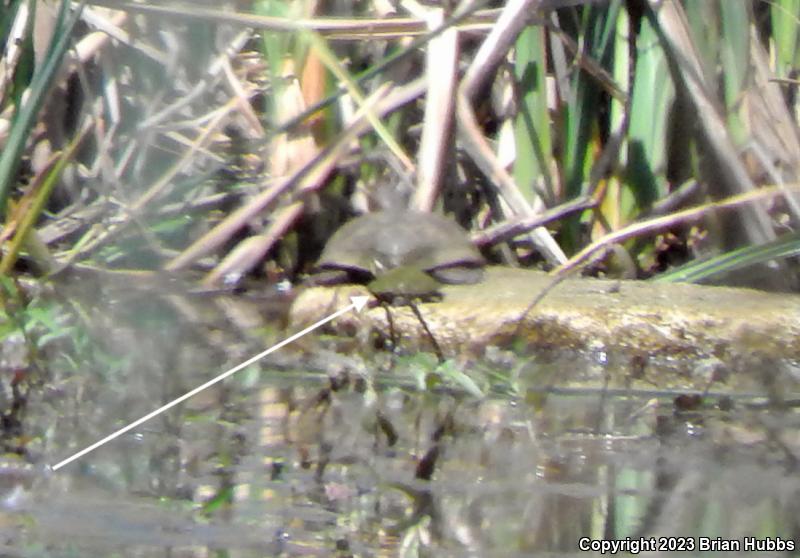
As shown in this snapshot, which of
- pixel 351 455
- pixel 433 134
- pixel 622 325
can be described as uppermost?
pixel 433 134

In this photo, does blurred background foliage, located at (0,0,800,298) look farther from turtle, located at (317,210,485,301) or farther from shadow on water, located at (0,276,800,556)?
shadow on water, located at (0,276,800,556)

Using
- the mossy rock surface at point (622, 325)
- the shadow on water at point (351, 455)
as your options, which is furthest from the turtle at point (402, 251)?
the shadow on water at point (351, 455)

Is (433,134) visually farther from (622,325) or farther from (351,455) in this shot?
(351,455)

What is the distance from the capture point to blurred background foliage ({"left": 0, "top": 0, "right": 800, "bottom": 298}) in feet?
13.8

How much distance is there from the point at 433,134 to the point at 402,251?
0.33 m

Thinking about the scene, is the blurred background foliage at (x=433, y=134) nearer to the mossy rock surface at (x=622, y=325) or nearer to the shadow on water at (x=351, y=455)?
the mossy rock surface at (x=622, y=325)

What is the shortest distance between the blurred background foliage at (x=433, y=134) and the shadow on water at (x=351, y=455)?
642mm

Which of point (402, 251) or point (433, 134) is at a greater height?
point (433, 134)

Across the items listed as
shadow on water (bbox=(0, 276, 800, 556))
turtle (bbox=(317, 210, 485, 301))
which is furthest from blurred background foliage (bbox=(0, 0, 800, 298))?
shadow on water (bbox=(0, 276, 800, 556))

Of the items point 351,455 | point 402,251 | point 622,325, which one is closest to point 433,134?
point 402,251

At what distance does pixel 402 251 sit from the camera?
4422mm

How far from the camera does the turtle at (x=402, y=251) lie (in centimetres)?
434

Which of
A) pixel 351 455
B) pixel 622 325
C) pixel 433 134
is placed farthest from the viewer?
pixel 433 134

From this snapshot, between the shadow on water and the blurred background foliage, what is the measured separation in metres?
0.64
